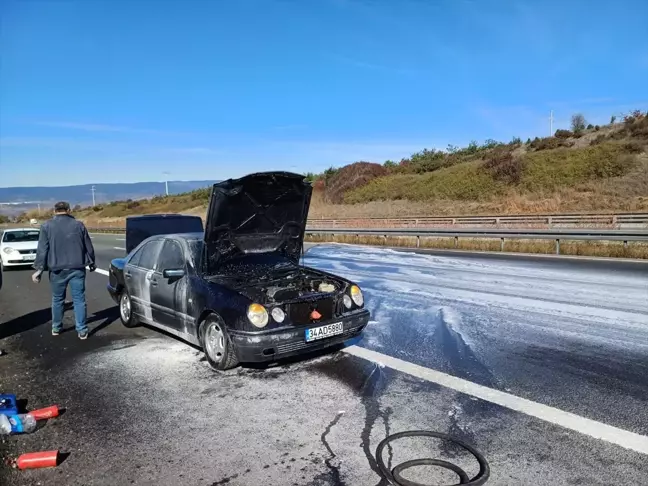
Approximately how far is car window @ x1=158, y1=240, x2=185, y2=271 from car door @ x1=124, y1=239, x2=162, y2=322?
179 millimetres

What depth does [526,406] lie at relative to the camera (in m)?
4.47

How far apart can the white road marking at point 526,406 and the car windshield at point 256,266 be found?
Result: 1.51m

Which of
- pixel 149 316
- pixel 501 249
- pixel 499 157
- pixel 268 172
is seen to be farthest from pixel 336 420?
pixel 499 157

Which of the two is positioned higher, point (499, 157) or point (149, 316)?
point (499, 157)

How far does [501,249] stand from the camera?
19125 millimetres

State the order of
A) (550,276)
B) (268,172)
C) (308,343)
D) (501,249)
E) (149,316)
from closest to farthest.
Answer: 1. (308,343)
2. (268,172)
3. (149,316)
4. (550,276)
5. (501,249)

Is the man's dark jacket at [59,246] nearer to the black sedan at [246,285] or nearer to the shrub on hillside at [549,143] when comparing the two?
the black sedan at [246,285]

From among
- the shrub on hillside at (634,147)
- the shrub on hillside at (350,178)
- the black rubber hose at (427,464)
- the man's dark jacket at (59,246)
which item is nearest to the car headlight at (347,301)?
the black rubber hose at (427,464)

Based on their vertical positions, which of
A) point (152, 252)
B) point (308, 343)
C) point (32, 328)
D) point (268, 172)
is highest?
point (268, 172)

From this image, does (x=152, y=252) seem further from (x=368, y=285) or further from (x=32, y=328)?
(x=368, y=285)

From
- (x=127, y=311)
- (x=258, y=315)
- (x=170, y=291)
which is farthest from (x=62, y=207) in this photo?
(x=258, y=315)

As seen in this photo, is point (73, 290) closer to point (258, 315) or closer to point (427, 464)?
point (258, 315)

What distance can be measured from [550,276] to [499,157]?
33896mm

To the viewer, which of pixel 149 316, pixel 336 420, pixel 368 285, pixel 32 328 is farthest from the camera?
pixel 368 285
